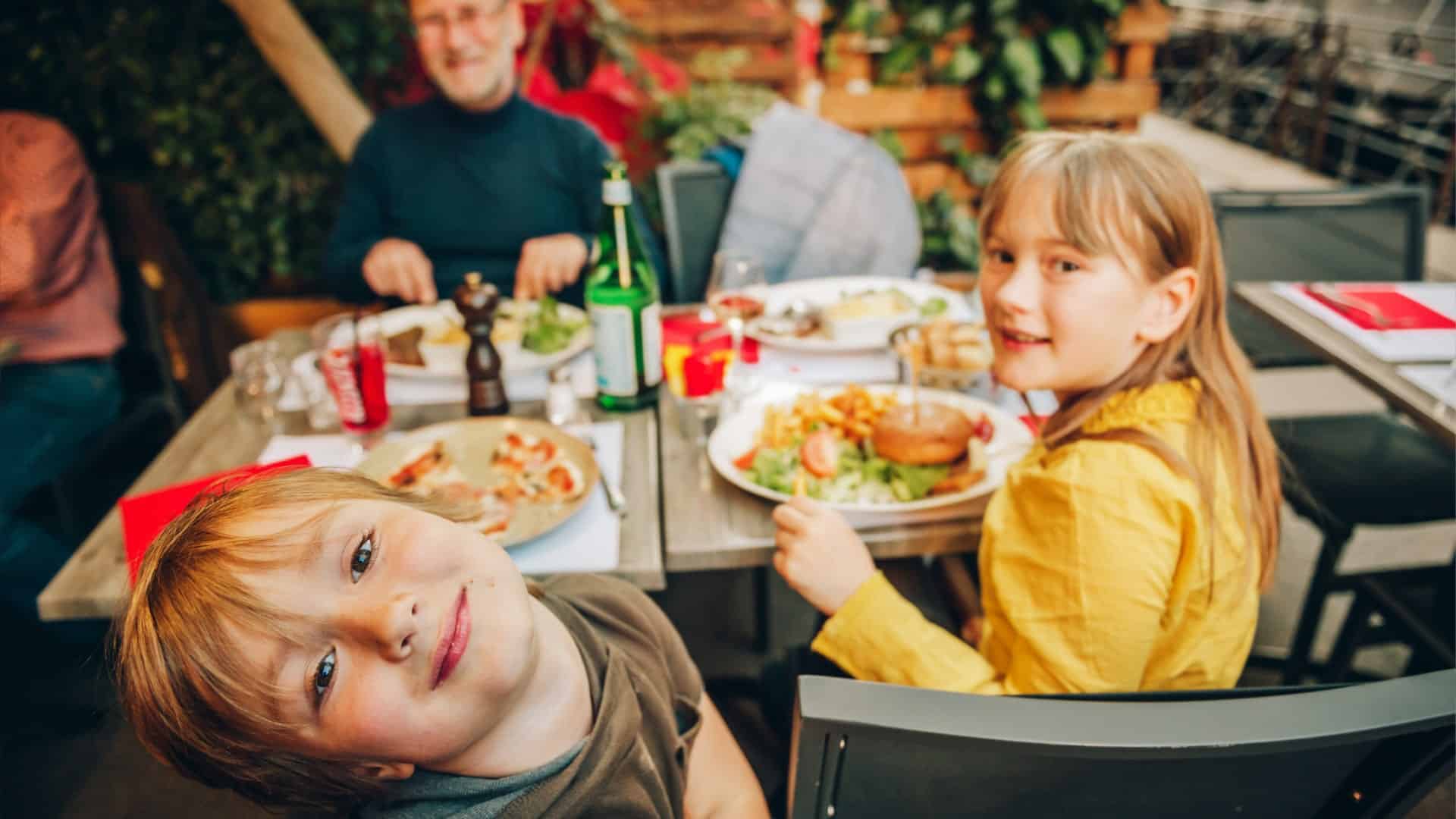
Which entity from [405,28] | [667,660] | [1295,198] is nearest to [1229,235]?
[1295,198]

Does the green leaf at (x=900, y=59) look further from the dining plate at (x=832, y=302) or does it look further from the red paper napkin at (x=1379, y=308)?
the red paper napkin at (x=1379, y=308)

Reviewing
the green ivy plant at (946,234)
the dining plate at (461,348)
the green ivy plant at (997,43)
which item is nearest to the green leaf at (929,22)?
the green ivy plant at (997,43)

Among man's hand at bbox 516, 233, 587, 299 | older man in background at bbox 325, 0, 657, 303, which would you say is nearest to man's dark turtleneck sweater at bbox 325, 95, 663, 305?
older man in background at bbox 325, 0, 657, 303

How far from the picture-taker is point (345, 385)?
1.52 metres

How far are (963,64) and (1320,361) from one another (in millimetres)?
2232

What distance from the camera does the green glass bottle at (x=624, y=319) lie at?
1564 millimetres

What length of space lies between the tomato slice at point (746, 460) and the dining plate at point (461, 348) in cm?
53

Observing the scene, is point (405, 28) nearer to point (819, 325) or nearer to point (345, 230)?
point (345, 230)

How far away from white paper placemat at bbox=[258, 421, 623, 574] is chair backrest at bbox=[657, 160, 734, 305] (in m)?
1.25

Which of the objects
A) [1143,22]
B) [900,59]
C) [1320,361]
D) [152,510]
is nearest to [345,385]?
[152,510]

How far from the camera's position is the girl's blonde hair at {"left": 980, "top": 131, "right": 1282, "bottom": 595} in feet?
3.60

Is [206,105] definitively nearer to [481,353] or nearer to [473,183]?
[473,183]

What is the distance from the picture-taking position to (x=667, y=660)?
1.13 meters

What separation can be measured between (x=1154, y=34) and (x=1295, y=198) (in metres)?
1.93
